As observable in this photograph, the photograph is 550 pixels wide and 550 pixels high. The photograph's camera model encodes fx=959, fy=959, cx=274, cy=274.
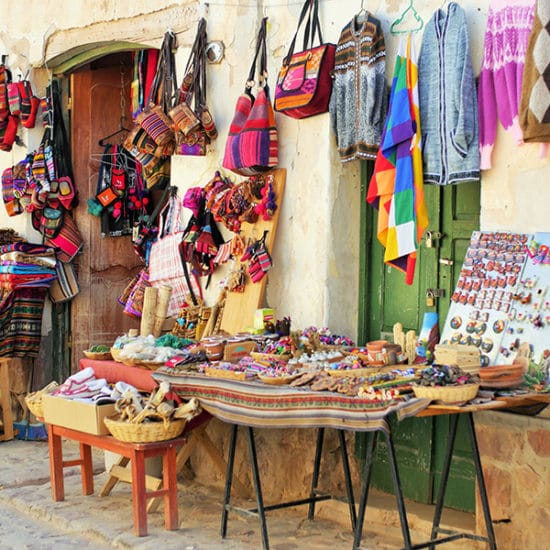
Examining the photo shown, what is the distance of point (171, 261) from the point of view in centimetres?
737

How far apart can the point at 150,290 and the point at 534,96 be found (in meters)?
3.15

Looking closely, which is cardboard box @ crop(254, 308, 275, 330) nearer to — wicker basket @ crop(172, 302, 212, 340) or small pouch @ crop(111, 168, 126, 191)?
wicker basket @ crop(172, 302, 212, 340)

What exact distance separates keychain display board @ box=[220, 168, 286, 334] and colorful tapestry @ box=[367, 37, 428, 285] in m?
0.97

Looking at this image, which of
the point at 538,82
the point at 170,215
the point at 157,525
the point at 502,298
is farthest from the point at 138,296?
the point at 538,82

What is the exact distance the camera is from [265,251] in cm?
630

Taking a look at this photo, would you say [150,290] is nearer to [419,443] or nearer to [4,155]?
[419,443]

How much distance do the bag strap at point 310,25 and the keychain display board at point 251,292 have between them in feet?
2.66

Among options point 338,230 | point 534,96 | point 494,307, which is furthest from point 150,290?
point 534,96

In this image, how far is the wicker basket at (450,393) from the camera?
4.39 metres

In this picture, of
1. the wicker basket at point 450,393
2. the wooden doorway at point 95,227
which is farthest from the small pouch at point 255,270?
the wooden doorway at point 95,227

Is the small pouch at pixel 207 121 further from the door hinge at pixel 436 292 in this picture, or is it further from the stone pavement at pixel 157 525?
the stone pavement at pixel 157 525

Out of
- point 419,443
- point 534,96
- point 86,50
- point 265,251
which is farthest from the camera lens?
point 86,50

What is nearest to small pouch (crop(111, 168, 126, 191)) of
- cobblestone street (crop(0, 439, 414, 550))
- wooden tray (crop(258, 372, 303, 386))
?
cobblestone street (crop(0, 439, 414, 550))

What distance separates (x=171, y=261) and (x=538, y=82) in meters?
3.47
